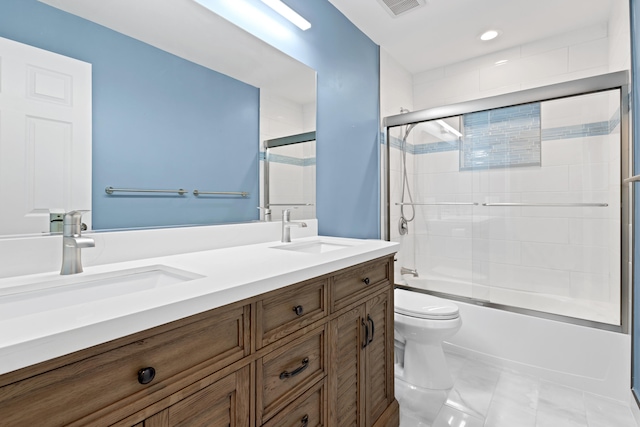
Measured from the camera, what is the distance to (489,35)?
2.45m

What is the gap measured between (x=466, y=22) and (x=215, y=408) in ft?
9.00

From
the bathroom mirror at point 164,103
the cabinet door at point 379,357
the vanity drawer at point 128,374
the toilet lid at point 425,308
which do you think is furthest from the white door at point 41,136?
the toilet lid at point 425,308

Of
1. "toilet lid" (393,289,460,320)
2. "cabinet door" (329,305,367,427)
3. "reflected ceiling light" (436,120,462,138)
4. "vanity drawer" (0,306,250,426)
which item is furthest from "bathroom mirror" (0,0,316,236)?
"reflected ceiling light" (436,120,462,138)

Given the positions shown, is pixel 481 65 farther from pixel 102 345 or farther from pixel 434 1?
pixel 102 345

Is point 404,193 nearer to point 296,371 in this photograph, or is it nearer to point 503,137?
point 503,137

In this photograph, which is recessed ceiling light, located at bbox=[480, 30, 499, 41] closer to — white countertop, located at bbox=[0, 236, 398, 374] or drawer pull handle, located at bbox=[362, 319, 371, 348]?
white countertop, located at bbox=[0, 236, 398, 374]

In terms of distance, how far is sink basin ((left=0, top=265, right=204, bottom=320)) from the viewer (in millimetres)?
738

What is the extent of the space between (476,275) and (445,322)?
0.88 meters

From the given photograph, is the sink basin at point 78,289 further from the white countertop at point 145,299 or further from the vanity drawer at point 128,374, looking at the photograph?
the vanity drawer at point 128,374

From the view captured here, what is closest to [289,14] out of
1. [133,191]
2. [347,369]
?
[133,191]

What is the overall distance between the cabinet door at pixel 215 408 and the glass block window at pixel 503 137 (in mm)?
2358

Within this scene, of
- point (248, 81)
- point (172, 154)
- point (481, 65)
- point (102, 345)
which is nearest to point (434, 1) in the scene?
point (481, 65)

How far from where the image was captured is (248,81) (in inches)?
61.2

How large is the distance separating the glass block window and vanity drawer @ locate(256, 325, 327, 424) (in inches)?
80.9
